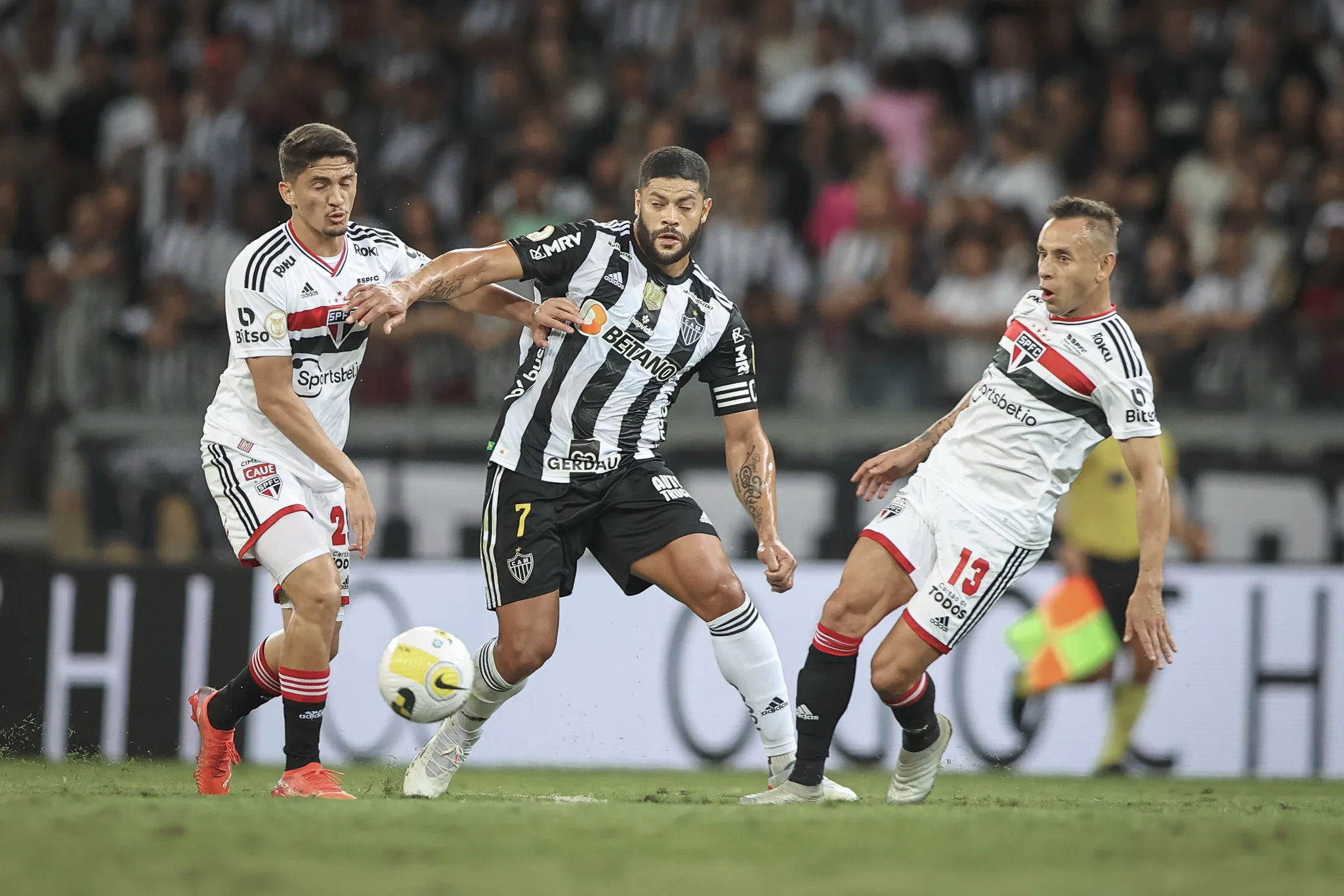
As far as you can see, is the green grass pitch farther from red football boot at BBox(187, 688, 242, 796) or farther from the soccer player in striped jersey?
the soccer player in striped jersey

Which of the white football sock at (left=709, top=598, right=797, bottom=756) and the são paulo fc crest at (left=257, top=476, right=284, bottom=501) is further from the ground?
the são paulo fc crest at (left=257, top=476, right=284, bottom=501)

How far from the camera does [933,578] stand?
6.66 m

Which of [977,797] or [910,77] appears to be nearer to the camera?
[977,797]

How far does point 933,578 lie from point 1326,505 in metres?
4.84

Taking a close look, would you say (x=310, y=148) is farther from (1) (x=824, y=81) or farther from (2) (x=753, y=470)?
(1) (x=824, y=81)

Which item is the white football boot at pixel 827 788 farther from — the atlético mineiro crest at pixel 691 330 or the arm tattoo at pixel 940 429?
the atlético mineiro crest at pixel 691 330

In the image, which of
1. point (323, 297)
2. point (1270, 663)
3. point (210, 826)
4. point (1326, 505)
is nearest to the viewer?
point (210, 826)

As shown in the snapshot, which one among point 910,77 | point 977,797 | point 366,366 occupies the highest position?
point 910,77

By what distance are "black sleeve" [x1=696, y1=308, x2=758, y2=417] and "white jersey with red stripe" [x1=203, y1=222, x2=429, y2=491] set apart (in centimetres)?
143

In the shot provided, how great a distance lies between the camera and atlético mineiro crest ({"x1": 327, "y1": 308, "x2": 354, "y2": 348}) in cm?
668

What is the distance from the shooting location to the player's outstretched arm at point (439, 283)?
633cm

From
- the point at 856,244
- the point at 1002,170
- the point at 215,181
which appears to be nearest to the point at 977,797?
the point at 856,244

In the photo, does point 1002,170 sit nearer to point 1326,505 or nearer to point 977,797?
point 1326,505

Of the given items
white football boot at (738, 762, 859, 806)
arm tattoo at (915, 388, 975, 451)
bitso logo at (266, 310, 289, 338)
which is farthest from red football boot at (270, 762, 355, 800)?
arm tattoo at (915, 388, 975, 451)
